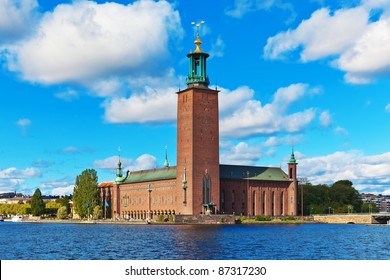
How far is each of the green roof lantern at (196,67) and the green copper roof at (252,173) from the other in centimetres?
1584

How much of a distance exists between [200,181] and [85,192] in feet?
80.1

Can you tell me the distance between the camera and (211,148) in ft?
326

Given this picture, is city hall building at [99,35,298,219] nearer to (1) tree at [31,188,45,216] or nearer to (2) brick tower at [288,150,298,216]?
(2) brick tower at [288,150,298,216]

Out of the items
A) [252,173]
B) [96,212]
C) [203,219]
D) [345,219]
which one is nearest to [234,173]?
[252,173]

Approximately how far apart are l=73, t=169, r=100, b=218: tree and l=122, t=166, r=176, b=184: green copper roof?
8536mm

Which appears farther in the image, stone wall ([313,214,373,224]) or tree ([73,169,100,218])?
tree ([73,169,100,218])

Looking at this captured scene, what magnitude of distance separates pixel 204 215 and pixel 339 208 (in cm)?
4992

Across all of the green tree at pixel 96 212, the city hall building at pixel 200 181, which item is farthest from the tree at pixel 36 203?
the green tree at pixel 96 212

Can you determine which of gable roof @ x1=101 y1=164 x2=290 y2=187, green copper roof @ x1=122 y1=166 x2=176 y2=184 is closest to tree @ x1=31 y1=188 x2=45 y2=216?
green copper roof @ x1=122 y1=166 x2=176 y2=184

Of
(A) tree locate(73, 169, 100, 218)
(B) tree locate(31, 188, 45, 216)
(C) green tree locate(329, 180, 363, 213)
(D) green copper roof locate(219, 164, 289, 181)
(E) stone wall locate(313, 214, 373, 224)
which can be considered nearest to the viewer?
(E) stone wall locate(313, 214, 373, 224)

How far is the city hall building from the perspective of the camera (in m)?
97.8

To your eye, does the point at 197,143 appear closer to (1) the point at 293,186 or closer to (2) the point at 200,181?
(2) the point at 200,181

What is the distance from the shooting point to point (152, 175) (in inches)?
4555
